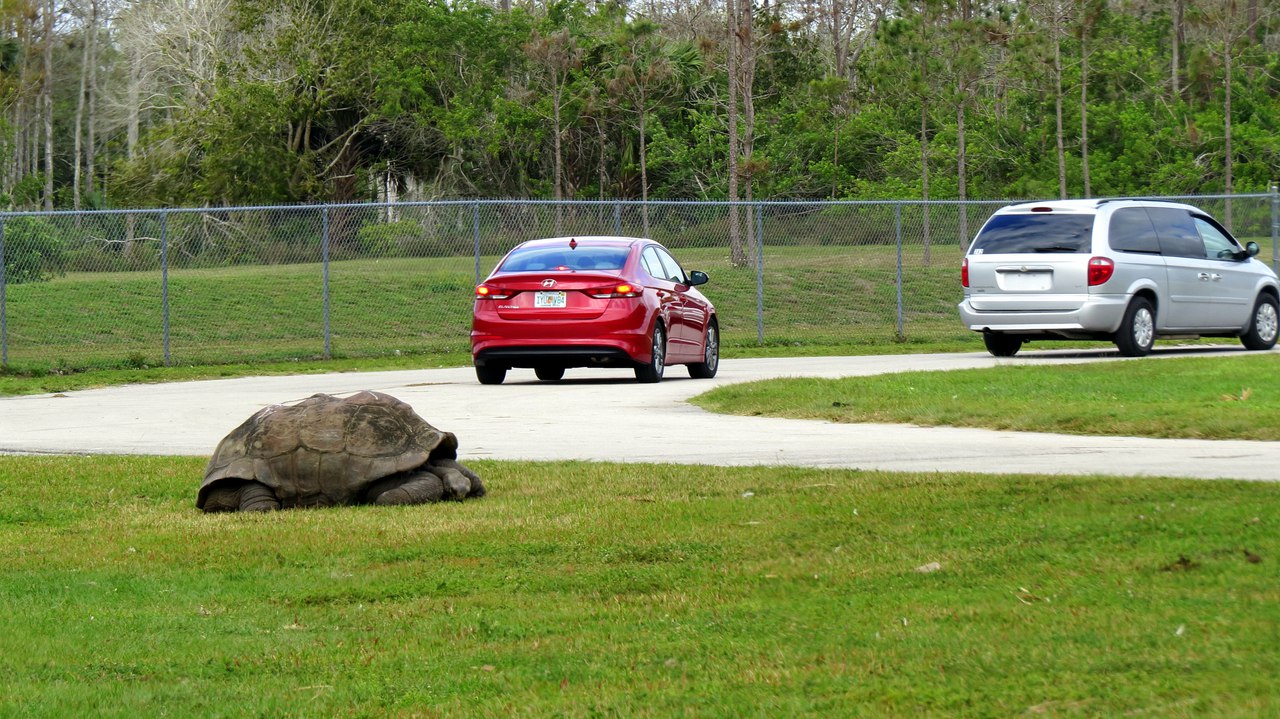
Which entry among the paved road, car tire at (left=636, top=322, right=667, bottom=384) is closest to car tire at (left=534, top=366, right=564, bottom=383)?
the paved road

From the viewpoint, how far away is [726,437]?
12148 millimetres

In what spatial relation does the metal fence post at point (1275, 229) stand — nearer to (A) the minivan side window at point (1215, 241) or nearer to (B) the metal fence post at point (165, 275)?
(A) the minivan side window at point (1215, 241)

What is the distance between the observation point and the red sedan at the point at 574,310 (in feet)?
57.3

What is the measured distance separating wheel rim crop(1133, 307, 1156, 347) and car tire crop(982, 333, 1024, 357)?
1752 mm

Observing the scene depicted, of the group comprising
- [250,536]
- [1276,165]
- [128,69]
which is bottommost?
[250,536]

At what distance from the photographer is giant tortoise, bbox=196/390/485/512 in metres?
8.78

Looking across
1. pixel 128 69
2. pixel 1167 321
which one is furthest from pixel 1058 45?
pixel 128 69

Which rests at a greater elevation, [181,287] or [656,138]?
[656,138]

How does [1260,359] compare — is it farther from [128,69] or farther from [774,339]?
[128,69]

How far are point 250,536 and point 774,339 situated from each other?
64.0 ft

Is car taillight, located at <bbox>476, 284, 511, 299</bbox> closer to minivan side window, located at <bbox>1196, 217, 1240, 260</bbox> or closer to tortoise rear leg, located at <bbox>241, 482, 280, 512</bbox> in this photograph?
tortoise rear leg, located at <bbox>241, 482, 280, 512</bbox>

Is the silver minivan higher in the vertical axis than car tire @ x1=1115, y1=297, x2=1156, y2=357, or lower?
higher

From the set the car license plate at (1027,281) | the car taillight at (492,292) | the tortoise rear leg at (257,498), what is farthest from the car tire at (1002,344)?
the tortoise rear leg at (257,498)

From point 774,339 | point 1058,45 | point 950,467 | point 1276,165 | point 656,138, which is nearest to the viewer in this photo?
point 950,467
